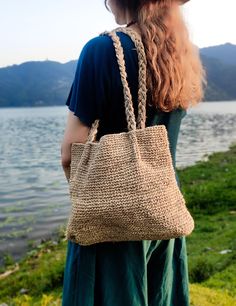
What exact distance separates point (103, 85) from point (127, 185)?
20.2 inches

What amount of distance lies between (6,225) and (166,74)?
1166 centimetres

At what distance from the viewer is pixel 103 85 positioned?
7.79 ft

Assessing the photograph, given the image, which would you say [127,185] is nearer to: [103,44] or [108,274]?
[108,274]

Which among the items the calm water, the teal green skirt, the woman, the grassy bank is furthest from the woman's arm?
the grassy bank

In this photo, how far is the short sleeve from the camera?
237 cm

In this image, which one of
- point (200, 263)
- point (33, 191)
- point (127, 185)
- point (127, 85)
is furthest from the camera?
point (33, 191)

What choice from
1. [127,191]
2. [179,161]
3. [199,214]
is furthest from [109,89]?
[179,161]

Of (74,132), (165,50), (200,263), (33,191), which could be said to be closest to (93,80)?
(74,132)

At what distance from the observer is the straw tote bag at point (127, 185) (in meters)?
2.22

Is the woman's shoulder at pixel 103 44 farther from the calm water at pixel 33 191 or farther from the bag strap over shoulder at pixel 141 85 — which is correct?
the calm water at pixel 33 191

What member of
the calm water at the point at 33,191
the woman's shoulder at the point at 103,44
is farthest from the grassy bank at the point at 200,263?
the woman's shoulder at the point at 103,44

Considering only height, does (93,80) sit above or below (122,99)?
above

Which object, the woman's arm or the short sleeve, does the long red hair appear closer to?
the short sleeve

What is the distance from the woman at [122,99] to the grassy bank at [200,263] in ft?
6.00
